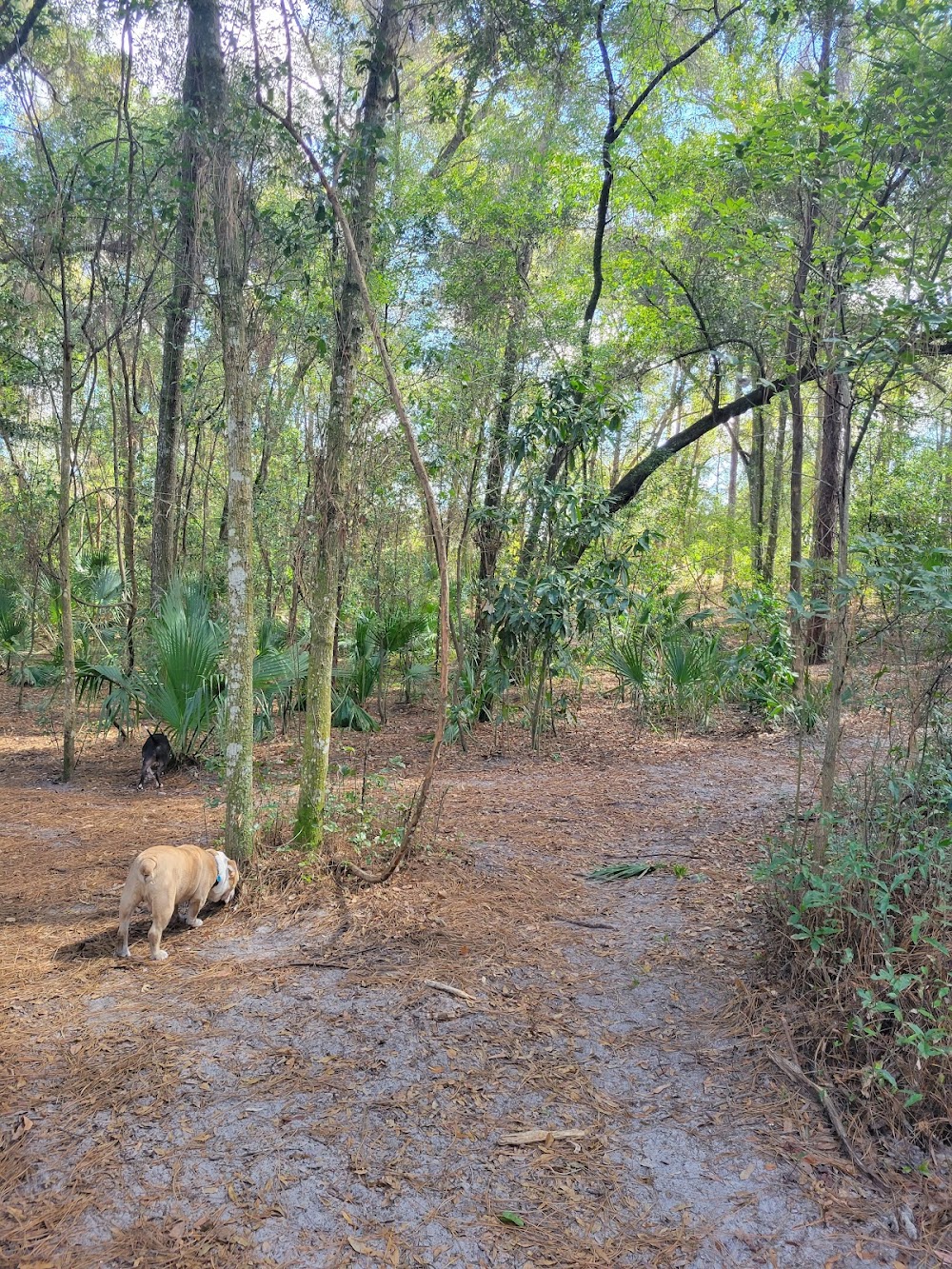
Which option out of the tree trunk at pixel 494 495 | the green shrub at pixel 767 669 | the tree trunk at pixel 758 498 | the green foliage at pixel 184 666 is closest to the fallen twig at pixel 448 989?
the green foliage at pixel 184 666

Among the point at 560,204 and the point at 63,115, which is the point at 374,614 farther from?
the point at 63,115

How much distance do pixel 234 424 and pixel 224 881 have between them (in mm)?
2364

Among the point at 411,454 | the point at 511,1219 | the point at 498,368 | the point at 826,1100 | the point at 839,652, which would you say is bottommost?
the point at 511,1219

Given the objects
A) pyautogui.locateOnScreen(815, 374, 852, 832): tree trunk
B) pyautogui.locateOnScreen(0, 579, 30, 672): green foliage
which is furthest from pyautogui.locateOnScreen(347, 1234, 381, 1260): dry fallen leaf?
pyautogui.locateOnScreen(0, 579, 30, 672): green foliage

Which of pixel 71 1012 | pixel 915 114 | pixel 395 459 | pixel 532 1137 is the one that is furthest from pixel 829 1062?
pixel 395 459

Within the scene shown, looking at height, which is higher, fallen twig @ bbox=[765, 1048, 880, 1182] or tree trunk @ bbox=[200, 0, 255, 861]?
tree trunk @ bbox=[200, 0, 255, 861]

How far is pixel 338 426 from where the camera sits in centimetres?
455

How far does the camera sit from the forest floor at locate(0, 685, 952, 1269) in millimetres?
2256

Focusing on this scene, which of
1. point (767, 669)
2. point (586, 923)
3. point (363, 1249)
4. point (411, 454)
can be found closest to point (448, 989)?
point (586, 923)

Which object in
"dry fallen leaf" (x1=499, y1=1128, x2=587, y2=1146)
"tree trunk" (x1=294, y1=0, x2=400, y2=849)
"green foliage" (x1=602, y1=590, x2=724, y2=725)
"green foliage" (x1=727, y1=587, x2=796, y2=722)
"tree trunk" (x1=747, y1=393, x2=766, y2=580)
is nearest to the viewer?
"dry fallen leaf" (x1=499, y1=1128, x2=587, y2=1146)

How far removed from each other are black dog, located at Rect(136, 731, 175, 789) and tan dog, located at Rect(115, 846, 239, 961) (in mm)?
3108

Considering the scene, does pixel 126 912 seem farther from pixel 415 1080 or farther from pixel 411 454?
pixel 411 454

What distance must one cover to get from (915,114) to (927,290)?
1322 millimetres

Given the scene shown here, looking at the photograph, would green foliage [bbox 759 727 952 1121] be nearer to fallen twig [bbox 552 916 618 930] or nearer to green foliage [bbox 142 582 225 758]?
fallen twig [bbox 552 916 618 930]
